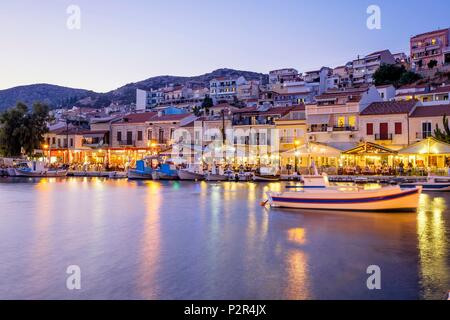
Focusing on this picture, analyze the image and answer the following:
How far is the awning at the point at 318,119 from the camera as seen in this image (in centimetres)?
4623

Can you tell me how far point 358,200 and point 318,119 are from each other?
26105mm

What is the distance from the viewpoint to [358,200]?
71.1ft

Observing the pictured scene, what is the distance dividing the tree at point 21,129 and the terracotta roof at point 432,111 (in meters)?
46.3

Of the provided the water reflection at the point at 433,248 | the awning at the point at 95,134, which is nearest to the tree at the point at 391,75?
the awning at the point at 95,134

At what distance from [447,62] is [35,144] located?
69.1m

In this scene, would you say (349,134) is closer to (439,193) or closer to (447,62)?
(439,193)

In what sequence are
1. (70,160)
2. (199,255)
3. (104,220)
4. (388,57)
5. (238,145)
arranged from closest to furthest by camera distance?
(199,255) < (104,220) < (238,145) < (70,160) < (388,57)

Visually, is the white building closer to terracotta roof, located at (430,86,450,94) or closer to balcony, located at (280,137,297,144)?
terracotta roof, located at (430,86,450,94)

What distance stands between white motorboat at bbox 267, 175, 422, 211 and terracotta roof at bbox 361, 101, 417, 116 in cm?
2220

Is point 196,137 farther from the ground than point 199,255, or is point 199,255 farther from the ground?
point 196,137

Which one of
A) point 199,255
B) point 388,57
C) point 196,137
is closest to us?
point 199,255

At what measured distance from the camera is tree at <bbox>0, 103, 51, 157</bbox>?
5772 centimetres

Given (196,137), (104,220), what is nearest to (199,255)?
(104,220)

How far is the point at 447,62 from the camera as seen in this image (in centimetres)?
7781
